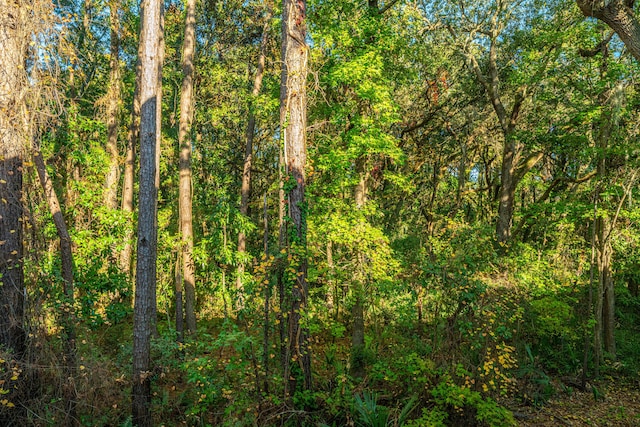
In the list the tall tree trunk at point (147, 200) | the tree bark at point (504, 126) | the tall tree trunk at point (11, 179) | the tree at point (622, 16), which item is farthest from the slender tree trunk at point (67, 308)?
the tree bark at point (504, 126)

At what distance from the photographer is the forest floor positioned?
6809 mm

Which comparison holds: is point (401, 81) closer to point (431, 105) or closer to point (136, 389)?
point (431, 105)

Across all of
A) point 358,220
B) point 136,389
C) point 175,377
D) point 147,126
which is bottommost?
point 175,377

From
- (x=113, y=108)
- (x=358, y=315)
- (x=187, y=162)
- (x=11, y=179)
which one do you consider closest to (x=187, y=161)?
(x=187, y=162)

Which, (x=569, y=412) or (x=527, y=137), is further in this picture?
(x=527, y=137)

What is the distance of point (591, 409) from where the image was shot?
7.61m

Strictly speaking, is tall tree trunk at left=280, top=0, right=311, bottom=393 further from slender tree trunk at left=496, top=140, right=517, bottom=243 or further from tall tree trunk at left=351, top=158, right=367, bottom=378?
slender tree trunk at left=496, top=140, right=517, bottom=243

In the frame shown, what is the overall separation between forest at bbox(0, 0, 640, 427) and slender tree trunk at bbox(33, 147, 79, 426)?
29 millimetres

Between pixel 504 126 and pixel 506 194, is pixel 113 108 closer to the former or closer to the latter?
pixel 504 126

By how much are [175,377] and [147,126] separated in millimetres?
5284

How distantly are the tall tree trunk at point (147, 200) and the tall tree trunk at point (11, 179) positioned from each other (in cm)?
142

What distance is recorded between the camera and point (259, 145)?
50.9 ft

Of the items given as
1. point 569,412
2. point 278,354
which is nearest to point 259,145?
point 278,354

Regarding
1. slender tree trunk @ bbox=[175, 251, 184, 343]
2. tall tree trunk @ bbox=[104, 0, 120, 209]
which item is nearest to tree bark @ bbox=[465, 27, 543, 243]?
slender tree trunk @ bbox=[175, 251, 184, 343]
